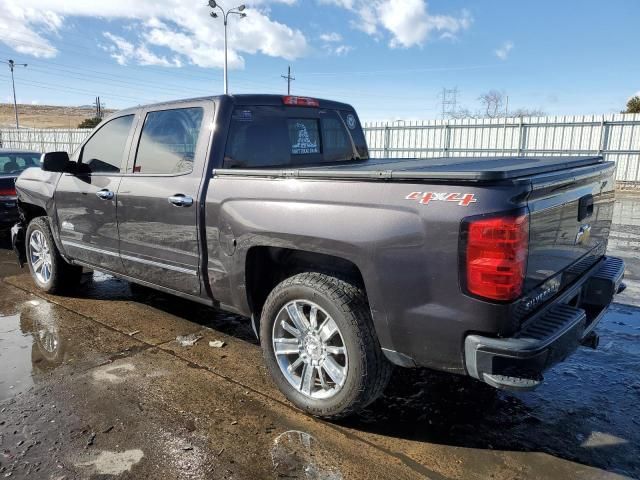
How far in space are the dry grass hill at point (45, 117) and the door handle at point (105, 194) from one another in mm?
78393

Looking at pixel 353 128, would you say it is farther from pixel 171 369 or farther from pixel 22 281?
pixel 22 281

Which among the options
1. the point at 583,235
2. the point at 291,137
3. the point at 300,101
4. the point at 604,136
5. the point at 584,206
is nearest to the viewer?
the point at 584,206

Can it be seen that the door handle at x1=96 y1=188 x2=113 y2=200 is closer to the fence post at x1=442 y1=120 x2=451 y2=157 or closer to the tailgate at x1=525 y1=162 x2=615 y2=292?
the tailgate at x1=525 y1=162 x2=615 y2=292

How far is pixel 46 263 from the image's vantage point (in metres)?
5.58

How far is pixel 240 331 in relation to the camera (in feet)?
14.8

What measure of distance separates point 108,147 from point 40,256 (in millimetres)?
1936

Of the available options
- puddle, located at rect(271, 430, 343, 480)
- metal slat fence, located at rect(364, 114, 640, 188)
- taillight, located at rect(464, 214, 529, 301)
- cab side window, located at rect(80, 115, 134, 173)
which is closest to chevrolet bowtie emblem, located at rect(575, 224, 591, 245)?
taillight, located at rect(464, 214, 529, 301)

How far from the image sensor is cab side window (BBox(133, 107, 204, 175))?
3758 millimetres

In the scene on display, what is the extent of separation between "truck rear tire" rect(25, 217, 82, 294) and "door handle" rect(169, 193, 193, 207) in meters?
2.40

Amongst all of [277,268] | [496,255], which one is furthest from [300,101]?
[496,255]

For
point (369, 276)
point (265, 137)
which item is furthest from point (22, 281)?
point (369, 276)

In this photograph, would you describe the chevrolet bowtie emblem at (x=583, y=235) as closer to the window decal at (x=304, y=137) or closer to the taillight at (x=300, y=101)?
the window decal at (x=304, y=137)

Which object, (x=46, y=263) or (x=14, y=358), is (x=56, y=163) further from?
(x=14, y=358)

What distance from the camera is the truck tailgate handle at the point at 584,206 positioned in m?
2.89
